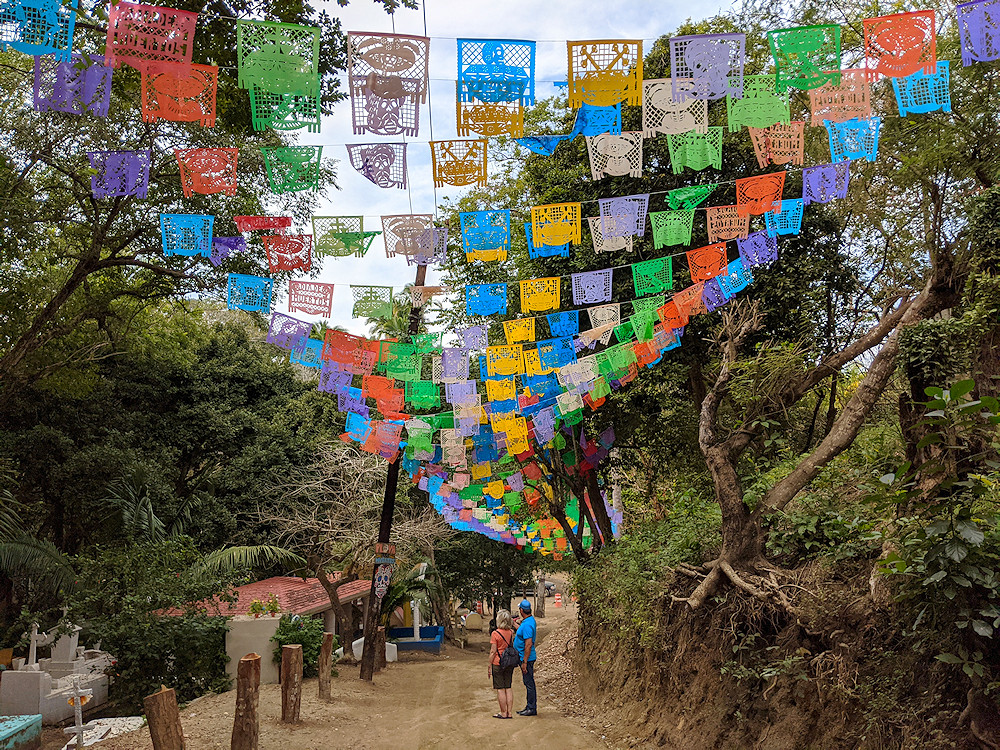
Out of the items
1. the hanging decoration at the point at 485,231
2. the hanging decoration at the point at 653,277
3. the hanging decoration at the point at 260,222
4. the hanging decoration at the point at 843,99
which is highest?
the hanging decoration at the point at 843,99

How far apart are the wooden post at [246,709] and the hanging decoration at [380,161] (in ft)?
15.5

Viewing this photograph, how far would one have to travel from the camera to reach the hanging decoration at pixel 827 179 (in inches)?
304

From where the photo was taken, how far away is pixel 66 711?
11.4 m

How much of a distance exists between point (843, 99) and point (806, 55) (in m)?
0.53

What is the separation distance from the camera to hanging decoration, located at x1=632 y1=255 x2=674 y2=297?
9562mm

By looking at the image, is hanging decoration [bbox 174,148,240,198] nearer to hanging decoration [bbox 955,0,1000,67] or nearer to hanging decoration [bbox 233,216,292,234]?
hanging decoration [bbox 233,216,292,234]

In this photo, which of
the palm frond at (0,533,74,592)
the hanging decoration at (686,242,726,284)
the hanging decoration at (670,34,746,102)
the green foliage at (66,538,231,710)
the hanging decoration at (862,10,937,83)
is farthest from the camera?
the palm frond at (0,533,74,592)

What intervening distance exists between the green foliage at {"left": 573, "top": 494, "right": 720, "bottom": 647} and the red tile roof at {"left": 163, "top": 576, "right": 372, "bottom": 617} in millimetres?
6667

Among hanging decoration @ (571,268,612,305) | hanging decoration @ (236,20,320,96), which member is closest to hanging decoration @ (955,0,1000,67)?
hanging decoration @ (571,268,612,305)

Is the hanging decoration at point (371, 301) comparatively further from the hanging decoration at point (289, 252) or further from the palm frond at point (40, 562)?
the palm frond at point (40, 562)

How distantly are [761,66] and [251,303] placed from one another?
762 cm

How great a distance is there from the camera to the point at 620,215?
813cm

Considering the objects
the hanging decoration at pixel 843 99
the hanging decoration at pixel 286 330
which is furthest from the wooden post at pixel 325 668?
the hanging decoration at pixel 843 99

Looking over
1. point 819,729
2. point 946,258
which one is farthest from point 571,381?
point 819,729
